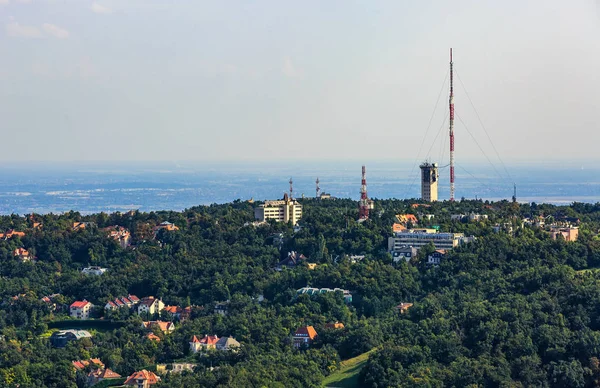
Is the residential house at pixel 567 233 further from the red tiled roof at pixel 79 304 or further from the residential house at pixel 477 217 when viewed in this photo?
the red tiled roof at pixel 79 304

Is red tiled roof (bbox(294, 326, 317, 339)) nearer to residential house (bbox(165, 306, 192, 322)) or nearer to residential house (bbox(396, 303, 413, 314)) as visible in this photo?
residential house (bbox(396, 303, 413, 314))

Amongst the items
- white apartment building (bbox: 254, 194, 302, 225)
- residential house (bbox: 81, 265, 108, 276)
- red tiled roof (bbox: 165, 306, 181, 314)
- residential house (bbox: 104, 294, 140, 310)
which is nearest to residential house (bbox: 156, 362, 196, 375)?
red tiled roof (bbox: 165, 306, 181, 314)

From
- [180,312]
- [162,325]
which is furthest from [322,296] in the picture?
[180,312]

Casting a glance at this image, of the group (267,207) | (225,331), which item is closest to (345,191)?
(267,207)

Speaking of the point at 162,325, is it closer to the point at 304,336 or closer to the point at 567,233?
the point at 304,336

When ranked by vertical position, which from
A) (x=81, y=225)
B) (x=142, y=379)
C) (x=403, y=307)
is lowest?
(x=142, y=379)

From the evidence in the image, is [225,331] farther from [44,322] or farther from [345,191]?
[345,191]
